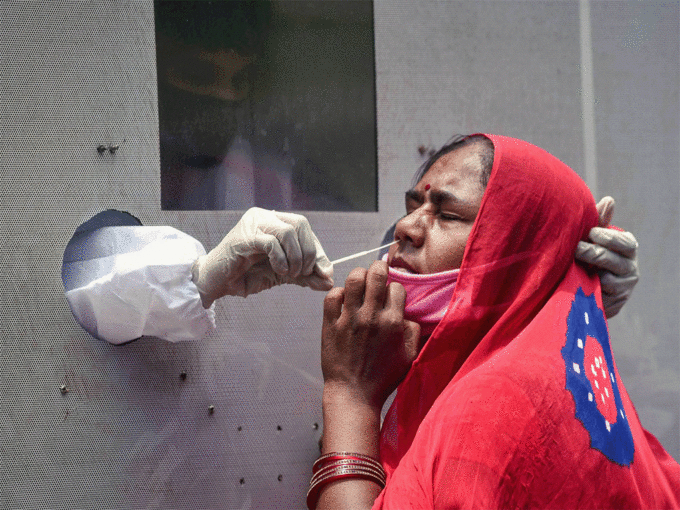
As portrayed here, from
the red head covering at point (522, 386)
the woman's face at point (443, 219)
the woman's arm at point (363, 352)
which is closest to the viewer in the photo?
the red head covering at point (522, 386)

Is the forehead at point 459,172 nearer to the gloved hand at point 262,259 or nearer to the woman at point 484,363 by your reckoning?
the woman at point 484,363

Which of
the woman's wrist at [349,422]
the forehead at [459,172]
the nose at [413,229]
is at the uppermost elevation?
the forehead at [459,172]

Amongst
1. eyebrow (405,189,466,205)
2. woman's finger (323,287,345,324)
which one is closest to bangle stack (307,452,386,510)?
woman's finger (323,287,345,324)

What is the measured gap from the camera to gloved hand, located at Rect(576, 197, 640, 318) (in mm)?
1260

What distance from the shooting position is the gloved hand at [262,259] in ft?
3.71

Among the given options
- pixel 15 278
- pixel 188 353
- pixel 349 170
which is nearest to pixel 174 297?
pixel 188 353

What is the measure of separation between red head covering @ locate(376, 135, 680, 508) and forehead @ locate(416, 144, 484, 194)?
0.05m

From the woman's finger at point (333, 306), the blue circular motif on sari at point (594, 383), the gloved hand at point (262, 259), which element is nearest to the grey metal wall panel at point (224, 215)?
the gloved hand at point (262, 259)

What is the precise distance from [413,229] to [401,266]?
0.26 ft

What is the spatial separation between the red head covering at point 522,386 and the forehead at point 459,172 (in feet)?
0.18

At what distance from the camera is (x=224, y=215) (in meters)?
1.39

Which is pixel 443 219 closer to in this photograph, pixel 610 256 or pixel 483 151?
pixel 483 151

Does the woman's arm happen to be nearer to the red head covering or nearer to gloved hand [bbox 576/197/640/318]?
the red head covering

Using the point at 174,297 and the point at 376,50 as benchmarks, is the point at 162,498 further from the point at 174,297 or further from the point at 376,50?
the point at 376,50
